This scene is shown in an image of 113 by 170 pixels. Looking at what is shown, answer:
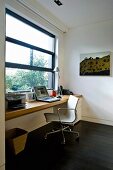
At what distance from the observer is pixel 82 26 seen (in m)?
4.16

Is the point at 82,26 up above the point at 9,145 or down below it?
above

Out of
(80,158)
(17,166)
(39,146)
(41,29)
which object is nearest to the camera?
(17,166)

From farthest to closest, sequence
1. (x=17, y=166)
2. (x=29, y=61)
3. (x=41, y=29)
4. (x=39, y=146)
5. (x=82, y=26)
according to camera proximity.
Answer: (x=82, y=26) < (x=41, y=29) < (x=29, y=61) < (x=39, y=146) < (x=17, y=166)

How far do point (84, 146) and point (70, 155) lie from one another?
16.7 inches

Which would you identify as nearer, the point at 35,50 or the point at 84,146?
the point at 84,146

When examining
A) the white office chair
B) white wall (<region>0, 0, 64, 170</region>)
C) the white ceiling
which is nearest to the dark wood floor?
the white office chair

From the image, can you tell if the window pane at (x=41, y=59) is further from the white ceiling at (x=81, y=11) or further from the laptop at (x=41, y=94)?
the white ceiling at (x=81, y=11)

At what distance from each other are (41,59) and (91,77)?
1.46 meters

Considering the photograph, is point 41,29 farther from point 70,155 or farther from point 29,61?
point 70,155

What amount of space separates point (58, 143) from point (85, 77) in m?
Result: 2.07

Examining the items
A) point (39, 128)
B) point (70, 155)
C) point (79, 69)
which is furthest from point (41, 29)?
point (70, 155)

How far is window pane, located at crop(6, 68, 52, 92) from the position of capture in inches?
114

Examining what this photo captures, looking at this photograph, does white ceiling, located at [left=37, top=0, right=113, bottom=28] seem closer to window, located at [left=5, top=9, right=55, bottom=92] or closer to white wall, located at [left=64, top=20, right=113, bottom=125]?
white wall, located at [left=64, top=20, right=113, bottom=125]

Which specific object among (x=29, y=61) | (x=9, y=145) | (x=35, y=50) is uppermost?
(x=35, y=50)
